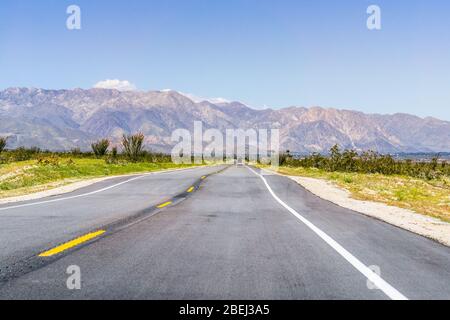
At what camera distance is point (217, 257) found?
6.05 meters

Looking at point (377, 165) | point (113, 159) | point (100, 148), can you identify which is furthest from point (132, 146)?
point (377, 165)

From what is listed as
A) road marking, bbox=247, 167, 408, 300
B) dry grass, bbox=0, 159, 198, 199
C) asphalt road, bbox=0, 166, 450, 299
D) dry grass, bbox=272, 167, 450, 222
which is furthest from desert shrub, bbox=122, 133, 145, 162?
road marking, bbox=247, 167, 408, 300

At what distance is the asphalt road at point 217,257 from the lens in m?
4.57

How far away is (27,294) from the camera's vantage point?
4266mm

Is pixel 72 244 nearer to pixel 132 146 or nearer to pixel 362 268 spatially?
pixel 362 268

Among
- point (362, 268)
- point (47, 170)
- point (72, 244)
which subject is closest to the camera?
point (362, 268)

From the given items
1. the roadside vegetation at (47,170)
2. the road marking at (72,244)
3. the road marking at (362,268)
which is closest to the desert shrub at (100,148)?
the roadside vegetation at (47,170)

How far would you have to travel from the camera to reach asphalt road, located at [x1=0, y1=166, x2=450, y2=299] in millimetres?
4570

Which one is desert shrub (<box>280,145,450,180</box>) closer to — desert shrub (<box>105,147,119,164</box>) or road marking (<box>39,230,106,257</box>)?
desert shrub (<box>105,147,119,164</box>)

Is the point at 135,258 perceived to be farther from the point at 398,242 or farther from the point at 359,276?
the point at 398,242

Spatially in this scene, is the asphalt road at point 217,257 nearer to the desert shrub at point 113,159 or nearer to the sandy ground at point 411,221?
the sandy ground at point 411,221
